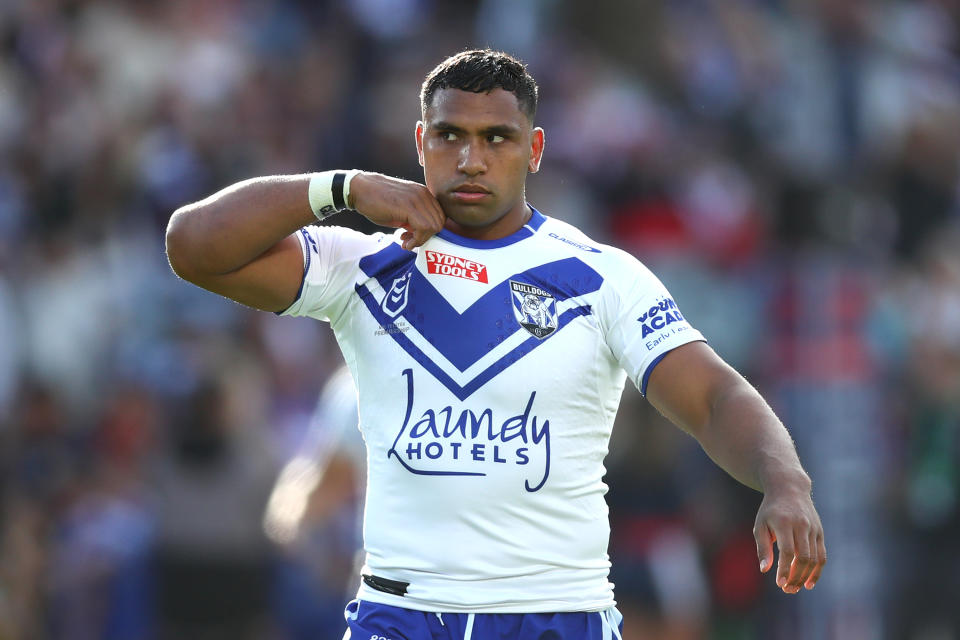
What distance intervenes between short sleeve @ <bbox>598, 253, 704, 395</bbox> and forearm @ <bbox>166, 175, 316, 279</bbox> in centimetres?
105

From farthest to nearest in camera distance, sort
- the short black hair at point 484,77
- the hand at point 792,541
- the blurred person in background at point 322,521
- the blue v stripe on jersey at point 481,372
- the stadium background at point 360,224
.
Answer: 1. the stadium background at point 360,224
2. the blurred person in background at point 322,521
3. the short black hair at point 484,77
4. the blue v stripe on jersey at point 481,372
5. the hand at point 792,541

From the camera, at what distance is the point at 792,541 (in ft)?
14.7

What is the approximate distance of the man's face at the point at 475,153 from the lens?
5262mm

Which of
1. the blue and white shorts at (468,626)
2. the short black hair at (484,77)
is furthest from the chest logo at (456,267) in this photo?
the blue and white shorts at (468,626)

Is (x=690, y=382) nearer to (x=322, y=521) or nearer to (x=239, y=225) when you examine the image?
(x=239, y=225)

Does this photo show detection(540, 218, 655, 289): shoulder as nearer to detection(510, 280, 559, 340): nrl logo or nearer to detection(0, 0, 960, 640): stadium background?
detection(510, 280, 559, 340): nrl logo

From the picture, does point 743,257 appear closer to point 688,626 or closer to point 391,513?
point 688,626

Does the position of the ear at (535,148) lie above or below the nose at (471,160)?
above

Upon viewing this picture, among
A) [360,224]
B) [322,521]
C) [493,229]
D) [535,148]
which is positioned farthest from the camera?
[360,224]

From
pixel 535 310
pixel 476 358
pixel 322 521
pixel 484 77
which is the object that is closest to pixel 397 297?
pixel 476 358

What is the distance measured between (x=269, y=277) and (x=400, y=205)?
52 cm

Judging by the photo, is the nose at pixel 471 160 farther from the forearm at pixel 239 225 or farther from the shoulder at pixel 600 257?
the forearm at pixel 239 225

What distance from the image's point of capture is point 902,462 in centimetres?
1256

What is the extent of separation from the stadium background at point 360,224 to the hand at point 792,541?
445cm
